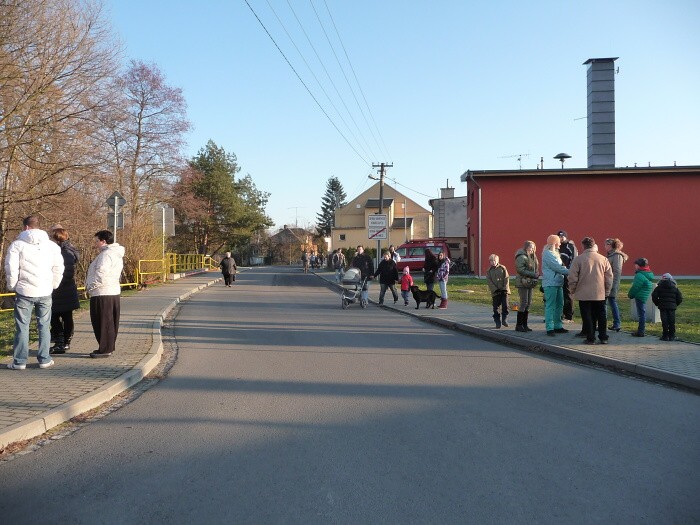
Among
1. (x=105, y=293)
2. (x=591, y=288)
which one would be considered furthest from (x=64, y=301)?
(x=591, y=288)

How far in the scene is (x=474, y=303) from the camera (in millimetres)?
19047

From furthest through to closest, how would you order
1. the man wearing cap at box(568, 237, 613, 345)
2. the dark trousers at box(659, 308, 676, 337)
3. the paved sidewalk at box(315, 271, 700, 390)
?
the dark trousers at box(659, 308, 676, 337) → the man wearing cap at box(568, 237, 613, 345) → the paved sidewalk at box(315, 271, 700, 390)

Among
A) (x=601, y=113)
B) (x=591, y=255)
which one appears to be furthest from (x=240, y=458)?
(x=601, y=113)

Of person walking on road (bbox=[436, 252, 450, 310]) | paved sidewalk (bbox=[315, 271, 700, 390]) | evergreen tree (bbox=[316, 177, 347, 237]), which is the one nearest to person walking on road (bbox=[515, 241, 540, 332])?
paved sidewalk (bbox=[315, 271, 700, 390])

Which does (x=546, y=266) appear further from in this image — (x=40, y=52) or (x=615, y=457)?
(x=40, y=52)

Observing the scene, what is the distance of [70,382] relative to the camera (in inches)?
289

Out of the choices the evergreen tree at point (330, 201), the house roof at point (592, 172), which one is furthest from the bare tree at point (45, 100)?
the evergreen tree at point (330, 201)

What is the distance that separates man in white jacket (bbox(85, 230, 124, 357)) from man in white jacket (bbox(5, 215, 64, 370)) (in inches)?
25.7

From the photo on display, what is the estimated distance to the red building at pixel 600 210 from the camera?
3216 cm

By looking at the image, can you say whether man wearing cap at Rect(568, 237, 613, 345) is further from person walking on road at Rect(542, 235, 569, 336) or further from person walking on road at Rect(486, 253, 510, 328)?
person walking on road at Rect(486, 253, 510, 328)

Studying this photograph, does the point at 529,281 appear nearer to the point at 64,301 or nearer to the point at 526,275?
the point at 526,275

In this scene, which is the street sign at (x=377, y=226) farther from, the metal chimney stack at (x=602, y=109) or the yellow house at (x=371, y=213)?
the yellow house at (x=371, y=213)

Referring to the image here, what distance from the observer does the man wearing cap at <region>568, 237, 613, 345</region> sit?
10258mm

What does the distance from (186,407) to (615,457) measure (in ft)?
13.4
